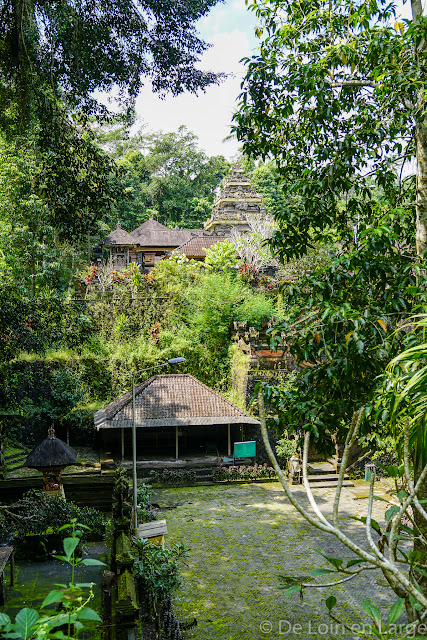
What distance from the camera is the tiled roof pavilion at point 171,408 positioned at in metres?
17.3

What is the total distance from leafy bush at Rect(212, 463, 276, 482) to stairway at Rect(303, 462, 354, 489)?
1.30 m

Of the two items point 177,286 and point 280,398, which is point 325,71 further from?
point 177,286

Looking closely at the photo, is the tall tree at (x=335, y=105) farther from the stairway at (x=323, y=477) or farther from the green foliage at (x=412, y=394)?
the stairway at (x=323, y=477)

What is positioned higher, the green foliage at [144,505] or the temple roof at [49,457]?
the temple roof at [49,457]

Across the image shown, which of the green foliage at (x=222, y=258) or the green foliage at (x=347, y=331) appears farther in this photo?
the green foliage at (x=222, y=258)

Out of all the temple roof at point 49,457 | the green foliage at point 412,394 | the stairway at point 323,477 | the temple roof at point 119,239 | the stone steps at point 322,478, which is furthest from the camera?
the temple roof at point 119,239

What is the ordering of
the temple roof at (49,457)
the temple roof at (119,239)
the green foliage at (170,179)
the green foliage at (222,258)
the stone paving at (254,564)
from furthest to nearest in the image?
the green foliage at (170,179)
the temple roof at (119,239)
the green foliage at (222,258)
the temple roof at (49,457)
the stone paving at (254,564)

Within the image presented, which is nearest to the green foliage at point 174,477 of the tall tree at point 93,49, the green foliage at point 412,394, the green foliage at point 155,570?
the green foliage at point 155,570

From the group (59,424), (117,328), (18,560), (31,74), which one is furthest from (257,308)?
(31,74)

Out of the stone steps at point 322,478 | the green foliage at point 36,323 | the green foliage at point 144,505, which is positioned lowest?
the stone steps at point 322,478

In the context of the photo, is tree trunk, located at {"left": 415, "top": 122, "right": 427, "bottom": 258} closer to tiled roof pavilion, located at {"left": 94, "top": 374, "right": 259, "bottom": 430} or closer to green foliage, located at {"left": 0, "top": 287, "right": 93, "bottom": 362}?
green foliage, located at {"left": 0, "top": 287, "right": 93, "bottom": 362}

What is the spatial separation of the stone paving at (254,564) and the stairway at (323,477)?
1.23ft

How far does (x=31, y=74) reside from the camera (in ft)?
22.5

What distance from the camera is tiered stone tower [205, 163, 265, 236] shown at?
102ft
